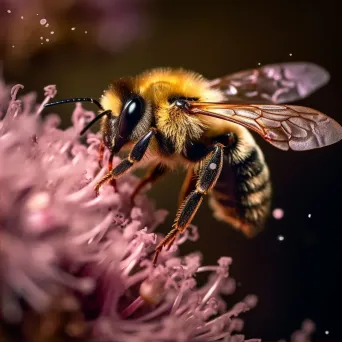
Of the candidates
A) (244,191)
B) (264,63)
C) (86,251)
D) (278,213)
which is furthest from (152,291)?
(264,63)

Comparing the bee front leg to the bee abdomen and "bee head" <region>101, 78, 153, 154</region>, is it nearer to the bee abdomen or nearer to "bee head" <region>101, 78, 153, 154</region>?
"bee head" <region>101, 78, 153, 154</region>

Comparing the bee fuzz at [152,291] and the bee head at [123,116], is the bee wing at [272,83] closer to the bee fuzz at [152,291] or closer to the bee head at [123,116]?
the bee head at [123,116]

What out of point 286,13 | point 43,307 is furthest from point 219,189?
point 286,13

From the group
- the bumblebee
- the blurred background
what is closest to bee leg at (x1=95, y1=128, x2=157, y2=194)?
the bumblebee

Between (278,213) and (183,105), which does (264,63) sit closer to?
(278,213)

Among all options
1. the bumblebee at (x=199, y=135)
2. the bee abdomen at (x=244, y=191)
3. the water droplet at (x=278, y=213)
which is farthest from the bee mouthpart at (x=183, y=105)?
the water droplet at (x=278, y=213)

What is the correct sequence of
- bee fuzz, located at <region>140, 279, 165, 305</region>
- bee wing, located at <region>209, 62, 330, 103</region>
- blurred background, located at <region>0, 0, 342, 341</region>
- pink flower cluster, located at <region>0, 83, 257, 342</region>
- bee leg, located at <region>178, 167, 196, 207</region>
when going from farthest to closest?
blurred background, located at <region>0, 0, 342, 341</region> < bee wing, located at <region>209, 62, 330, 103</region> < bee leg, located at <region>178, 167, 196, 207</region> < bee fuzz, located at <region>140, 279, 165, 305</region> < pink flower cluster, located at <region>0, 83, 257, 342</region>

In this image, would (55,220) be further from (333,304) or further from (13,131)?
(333,304)
